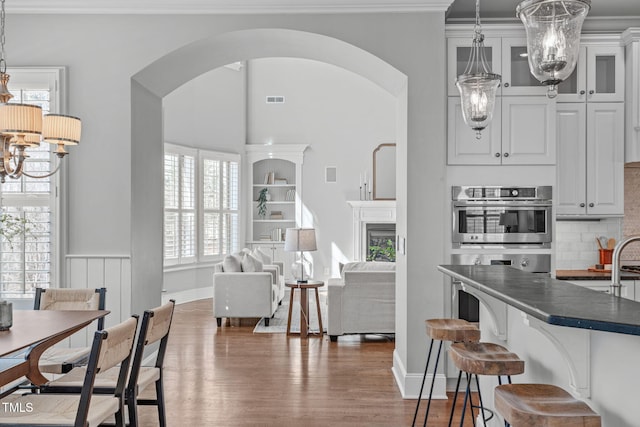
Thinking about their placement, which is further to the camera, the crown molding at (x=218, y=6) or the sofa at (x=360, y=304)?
the sofa at (x=360, y=304)

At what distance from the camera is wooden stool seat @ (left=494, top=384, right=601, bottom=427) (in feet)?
5.14

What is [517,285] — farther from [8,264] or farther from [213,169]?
[213,169]

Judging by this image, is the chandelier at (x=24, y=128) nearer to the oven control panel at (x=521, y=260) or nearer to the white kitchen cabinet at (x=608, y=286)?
the oven control panel at (x=521, y=260)

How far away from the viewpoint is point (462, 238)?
402cm

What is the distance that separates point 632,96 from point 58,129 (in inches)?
165

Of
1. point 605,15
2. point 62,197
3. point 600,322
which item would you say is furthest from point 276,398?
point 605,15

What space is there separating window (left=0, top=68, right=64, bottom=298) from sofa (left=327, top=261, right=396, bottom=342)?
9.50ft

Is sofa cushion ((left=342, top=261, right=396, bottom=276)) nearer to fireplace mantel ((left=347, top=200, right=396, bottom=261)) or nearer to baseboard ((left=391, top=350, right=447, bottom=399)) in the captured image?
baseboard ((left=391, top=350, right=447, bottom=399))

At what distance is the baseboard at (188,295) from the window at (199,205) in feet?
1.62

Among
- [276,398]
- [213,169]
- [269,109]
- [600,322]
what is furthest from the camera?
[269,109]

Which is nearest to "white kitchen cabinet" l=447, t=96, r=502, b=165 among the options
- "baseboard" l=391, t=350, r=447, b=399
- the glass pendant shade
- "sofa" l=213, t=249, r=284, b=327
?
the glass pendant shade

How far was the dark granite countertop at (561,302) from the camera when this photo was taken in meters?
1.45

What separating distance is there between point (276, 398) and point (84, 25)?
10.7 ft

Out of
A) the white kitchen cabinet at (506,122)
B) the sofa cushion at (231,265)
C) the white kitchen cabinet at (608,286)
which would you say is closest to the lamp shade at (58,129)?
the white kitchen cabinet at (506,122)
